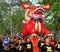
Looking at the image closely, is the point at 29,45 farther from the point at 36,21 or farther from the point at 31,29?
the point at 31,29

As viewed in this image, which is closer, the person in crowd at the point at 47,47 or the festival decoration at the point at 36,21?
the person in crowd at the point at 47,47

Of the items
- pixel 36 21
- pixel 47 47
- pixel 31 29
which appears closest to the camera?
pixel 47 47

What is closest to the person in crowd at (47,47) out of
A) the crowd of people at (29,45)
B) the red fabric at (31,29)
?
the crowd of people at (29,45)

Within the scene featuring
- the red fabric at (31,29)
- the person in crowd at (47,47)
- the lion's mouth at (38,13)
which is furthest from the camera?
the red fabric at (31,29)

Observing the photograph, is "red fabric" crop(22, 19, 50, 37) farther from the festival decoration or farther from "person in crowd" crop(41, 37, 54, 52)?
"person in crowd" crop(41, 37, 54, 52)

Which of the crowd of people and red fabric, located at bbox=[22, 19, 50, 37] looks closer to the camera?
the crowd of people

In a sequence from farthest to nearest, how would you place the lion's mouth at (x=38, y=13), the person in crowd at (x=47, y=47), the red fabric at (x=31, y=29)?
the red fabric at (x=31, y=29)
the lion's mouth at (x=38, y=13)
the person in crowd at (x=47, y=47)

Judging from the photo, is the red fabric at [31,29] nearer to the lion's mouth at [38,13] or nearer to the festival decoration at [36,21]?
the festival decoration at [36,21]

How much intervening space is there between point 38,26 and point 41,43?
9.10 meters

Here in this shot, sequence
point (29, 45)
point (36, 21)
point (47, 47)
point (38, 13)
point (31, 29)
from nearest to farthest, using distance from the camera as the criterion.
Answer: point (47, 47)
point (29, 45)
point (38, 13)
point (36, 21)
point (31, 29)

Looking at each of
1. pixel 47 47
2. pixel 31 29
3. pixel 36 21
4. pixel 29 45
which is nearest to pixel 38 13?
pixel 36 21

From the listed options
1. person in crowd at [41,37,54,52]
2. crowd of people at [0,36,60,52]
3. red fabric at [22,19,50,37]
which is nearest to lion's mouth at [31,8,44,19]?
red fabric at [22,19,50,37]

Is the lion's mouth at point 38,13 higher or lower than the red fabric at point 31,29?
higher

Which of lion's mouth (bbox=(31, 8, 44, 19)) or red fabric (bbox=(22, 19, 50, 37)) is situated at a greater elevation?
lion's mouth (bbox=(31, 8, 44, 19))
